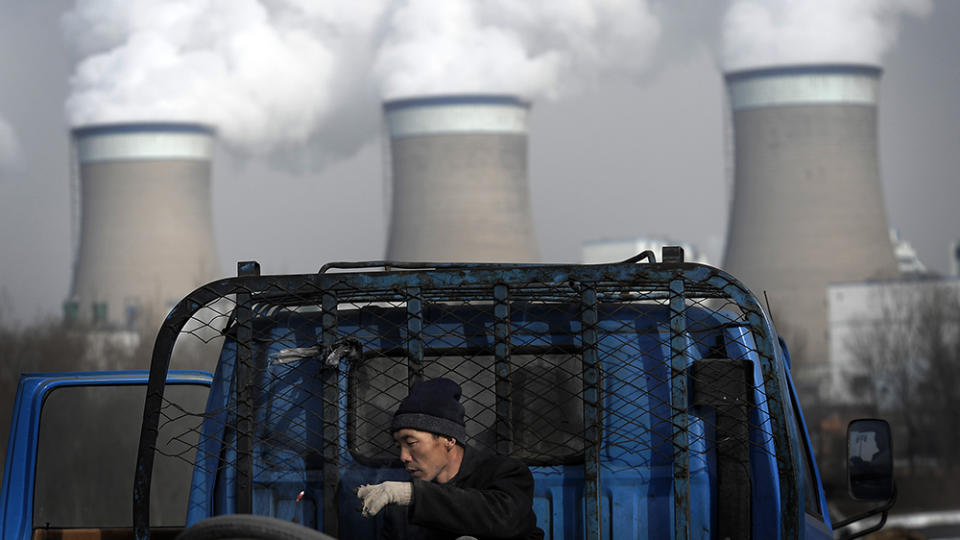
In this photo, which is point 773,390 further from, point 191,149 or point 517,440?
point 191,149

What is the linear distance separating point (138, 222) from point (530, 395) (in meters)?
37.3

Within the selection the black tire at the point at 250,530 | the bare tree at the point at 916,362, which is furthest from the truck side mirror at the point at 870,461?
the bare tree at the point at 916,362

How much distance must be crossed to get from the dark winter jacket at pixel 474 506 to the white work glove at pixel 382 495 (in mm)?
18

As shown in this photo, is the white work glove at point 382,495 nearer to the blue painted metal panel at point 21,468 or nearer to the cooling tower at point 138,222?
the blue painted metal panel at point 21,468

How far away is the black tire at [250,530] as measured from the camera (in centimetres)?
182

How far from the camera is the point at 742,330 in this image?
2.60 meters

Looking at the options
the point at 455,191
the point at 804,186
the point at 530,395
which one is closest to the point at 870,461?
the point at 530,395

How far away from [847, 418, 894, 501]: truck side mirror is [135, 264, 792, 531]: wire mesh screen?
0.48 m

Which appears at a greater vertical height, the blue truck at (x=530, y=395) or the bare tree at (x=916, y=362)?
the blue truck at (x=530, y=395)

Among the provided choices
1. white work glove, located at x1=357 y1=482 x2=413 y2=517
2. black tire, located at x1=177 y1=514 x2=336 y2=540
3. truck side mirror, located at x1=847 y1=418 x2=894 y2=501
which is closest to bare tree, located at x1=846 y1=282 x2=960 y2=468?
truck side mirror, located at x1=847 y1=418 x2=894 y2=501

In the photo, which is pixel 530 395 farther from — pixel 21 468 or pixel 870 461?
pixel 21 468

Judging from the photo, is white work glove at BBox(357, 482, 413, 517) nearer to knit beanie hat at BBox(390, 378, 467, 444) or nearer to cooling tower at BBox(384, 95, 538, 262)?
knit beanie hat at BBox(390, 378, 467, 444)

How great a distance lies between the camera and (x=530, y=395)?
2.56 metres

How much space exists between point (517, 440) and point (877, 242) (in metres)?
40.7
